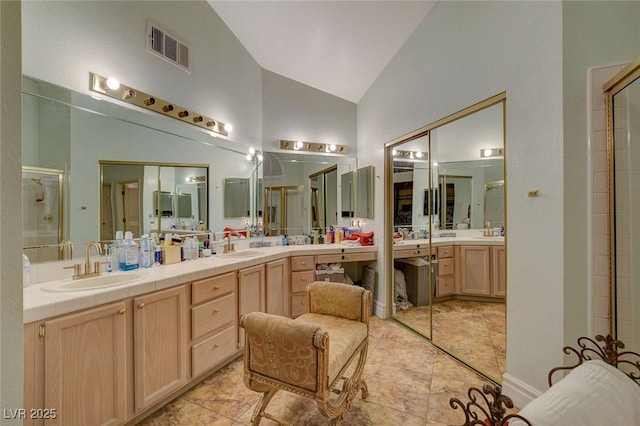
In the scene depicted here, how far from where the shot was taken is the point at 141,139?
208 centimetres

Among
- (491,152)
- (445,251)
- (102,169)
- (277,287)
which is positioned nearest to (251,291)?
(277,287)

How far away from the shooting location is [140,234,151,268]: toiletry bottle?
6.47 feet

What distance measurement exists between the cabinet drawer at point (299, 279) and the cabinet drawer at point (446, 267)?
1.37 metres

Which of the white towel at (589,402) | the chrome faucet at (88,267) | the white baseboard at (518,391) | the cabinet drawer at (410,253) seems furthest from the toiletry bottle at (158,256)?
the white baseboard at (518,391)

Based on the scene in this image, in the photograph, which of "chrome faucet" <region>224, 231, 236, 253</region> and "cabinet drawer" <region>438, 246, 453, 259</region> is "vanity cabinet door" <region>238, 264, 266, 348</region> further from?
"cabinet drawer" <region>438, 246, 453, 259</region>

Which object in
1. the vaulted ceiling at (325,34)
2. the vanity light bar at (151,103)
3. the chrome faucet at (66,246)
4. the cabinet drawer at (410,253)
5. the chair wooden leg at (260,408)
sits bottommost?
the chair wooden leg at (260,408)

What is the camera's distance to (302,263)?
9.92 feet

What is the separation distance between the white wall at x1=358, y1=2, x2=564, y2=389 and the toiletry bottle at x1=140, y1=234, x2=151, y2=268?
2.57m

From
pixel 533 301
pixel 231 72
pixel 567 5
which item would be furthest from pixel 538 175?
pixel 231 72

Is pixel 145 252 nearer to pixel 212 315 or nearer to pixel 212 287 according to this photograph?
pixel 212 287

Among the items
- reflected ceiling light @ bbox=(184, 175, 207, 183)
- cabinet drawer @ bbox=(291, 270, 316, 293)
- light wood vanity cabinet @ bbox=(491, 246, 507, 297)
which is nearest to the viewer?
light wood vanity cabinet @ bbox=(491, 246, 507, 297)

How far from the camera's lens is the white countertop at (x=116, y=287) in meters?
1.21

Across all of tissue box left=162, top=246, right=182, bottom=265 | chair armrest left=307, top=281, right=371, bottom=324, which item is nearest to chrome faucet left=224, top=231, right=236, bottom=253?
tissue box left=162, top=246, right=182, bottom=265

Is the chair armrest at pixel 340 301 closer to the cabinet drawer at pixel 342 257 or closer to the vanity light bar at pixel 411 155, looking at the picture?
the cabinet drawer at pixel 342 257
